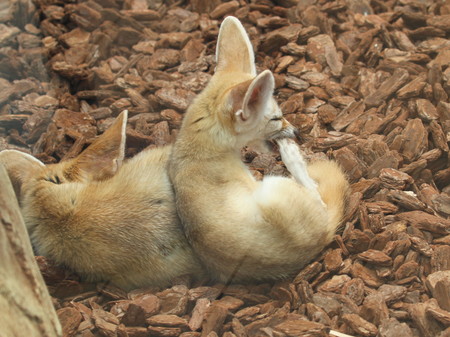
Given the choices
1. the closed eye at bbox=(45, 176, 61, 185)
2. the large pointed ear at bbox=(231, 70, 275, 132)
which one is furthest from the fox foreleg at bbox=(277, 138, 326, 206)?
the closed eye at bbox=(45, 176, 61, 185)

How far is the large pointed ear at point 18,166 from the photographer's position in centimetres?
424

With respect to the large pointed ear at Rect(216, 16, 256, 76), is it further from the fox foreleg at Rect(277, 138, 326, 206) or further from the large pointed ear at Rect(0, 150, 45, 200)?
the large pointed ear at Rect(0, 150, 45, 200)

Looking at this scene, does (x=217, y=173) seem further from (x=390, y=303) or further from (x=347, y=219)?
(x=390, y=303)

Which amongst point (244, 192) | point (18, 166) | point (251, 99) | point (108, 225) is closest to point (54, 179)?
point (18, 166)

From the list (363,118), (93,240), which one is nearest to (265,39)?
(363,118)

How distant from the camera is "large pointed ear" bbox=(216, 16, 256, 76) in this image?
466 centimetres

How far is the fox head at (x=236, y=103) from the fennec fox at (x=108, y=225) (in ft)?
1.73

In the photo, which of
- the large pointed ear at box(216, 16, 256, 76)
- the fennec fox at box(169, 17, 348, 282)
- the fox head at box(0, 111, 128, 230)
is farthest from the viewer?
the large pointed ear at box(216, 16, 256, 76)

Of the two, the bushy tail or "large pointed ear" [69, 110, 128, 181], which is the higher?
"large pointed ear" [69, 110, 128, 181]

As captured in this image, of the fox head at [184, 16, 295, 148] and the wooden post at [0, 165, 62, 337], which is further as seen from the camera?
the fox head at [184, 16, 295, 148]

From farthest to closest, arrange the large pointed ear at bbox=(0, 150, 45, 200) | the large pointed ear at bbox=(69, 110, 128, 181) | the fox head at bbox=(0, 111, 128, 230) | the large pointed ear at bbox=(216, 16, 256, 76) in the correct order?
the large pointed ear at bbox=(216, 16, 256, 76), the large pointed ear at bbox=(69, 110, 128, 181), the large pointed ear at bbox=(0, 150, 45, 200), the fox head at bbox=(0, 111, 128, 230)

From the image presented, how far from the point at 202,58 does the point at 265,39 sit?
0.64 m

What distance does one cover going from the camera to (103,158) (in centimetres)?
441

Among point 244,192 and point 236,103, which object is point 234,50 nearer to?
point 236,103
